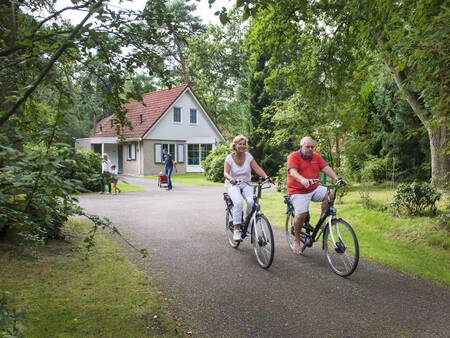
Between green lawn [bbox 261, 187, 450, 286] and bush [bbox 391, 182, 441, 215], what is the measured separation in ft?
1.25

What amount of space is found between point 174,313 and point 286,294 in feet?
4.70

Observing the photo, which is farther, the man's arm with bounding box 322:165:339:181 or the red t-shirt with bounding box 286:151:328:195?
the red t-shirt with bounding box 286:151:328:195

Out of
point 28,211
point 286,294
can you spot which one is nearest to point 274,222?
point 286,294

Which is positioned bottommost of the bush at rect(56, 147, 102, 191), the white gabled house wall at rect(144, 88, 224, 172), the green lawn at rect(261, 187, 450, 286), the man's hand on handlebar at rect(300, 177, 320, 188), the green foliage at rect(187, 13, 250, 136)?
the green lawn at rect(261, 187, 450, 286)

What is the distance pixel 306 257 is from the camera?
7230 mm

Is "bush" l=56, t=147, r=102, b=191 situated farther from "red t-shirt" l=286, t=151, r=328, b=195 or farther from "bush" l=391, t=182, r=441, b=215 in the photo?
"bush" l=391, t=182, r=441, b=215

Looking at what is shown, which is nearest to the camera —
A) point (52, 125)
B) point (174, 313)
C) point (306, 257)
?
point (52, 125)

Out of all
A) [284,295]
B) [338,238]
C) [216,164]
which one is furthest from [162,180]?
[284,295]

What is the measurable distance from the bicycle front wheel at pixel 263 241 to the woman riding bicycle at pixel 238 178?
1.38ft

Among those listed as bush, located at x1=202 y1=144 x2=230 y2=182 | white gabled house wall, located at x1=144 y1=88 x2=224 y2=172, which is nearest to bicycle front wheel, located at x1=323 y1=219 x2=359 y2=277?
bush, located at x1=202 y1=144 x2=230 y2=182

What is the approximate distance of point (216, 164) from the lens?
89.6 feet

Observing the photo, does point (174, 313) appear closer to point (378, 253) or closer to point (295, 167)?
point (295, 167)

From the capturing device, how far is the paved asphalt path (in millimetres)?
4359

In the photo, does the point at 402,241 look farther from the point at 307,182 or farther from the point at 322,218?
the point at 307,182
